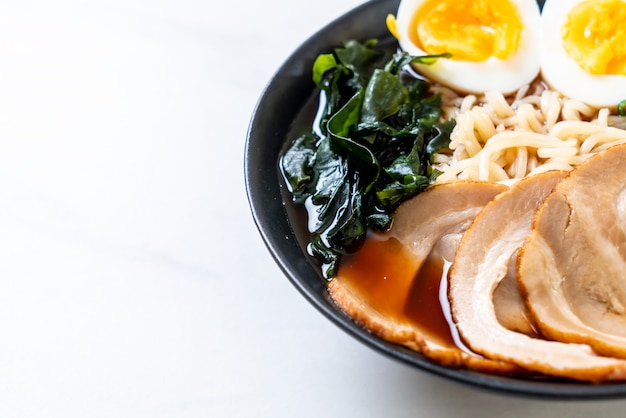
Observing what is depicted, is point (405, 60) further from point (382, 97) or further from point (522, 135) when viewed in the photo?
point (522, 135)

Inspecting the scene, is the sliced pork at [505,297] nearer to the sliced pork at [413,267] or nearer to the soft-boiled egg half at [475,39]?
the sliced pork at [413,267]

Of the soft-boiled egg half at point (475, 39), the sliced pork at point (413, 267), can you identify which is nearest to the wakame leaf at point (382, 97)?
the soft-boiled egg half at point (475, 39)

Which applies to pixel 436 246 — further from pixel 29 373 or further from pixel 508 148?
pixel 29 373

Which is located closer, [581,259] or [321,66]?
[581,259]

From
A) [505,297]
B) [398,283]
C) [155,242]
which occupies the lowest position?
[155,242]

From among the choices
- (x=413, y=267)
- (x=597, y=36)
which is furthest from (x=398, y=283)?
(x=597, y=36)

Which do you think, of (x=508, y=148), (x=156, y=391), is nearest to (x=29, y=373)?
(x=156, y=391)

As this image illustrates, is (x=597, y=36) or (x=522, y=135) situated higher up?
(x=597, y=36)
